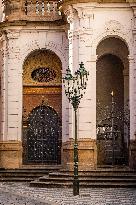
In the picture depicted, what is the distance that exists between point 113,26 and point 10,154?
831 centimetres

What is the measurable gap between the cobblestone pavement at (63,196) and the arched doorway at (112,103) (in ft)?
23.8

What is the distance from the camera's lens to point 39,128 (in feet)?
103

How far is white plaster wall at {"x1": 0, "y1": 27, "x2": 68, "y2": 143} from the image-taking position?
97.6 feet

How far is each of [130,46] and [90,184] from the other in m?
6.95

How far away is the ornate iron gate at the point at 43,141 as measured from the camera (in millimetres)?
31156

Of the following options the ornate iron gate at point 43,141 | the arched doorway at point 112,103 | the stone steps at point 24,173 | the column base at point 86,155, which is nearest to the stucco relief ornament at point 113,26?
the arched doorway at point 112,103

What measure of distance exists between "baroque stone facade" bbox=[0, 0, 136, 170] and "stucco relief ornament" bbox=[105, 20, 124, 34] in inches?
1.8

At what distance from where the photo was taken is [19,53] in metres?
30.1

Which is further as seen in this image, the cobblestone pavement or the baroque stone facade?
the baroque stone facade

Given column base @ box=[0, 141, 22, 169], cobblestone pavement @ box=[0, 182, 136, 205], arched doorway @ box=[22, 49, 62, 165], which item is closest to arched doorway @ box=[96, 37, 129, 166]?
arched doorway @ box=[22, 49, 62, 165]

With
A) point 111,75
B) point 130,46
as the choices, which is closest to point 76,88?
point 130,46

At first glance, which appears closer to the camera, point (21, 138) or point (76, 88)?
point (76, 88)

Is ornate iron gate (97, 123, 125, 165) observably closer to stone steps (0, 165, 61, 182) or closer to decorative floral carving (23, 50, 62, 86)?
stone steps (0, 165, 61, 182)

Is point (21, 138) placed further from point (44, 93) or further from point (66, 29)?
point (66, 29)
